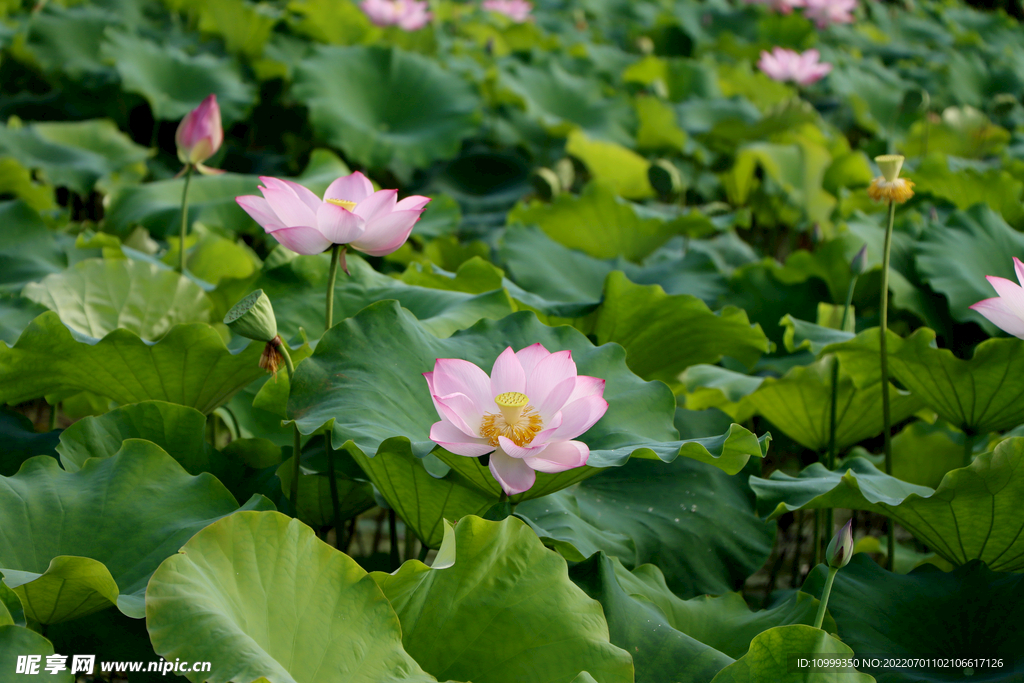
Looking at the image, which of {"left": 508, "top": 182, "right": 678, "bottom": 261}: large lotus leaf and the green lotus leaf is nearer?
the green lotus leaf

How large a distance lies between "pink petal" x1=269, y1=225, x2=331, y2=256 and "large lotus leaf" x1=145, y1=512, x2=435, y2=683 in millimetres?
303

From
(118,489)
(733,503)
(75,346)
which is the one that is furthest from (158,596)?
(733,503)

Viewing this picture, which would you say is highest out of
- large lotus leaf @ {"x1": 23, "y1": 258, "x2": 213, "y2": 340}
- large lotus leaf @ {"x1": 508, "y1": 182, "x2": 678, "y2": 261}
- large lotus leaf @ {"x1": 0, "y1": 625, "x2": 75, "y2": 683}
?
large lotus leaf @ {"x1": 0, "y1": 625, "x2": 75, "y2": 683}

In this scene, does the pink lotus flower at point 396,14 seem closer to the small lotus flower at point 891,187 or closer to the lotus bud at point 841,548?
the small lotus flower at point 891,187

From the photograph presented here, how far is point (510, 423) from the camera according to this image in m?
0.77

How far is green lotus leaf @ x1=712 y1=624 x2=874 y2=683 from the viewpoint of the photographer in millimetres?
700

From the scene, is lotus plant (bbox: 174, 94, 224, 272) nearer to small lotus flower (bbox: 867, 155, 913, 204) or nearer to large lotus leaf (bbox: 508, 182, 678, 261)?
large lotus leaf (bbox: 508, 182, 678, 261)

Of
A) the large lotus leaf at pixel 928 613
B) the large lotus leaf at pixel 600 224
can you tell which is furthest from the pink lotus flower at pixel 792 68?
the large lotus leaf at pixel 928 613

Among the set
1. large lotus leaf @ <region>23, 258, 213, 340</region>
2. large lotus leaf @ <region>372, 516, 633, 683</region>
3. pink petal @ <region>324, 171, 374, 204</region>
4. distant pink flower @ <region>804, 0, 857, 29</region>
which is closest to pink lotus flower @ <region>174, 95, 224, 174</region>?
large lotus leaf @ <region>23, 258, 213, 340</region>

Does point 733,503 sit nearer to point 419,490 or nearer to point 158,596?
point 419,490

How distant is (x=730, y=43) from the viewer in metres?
3.91

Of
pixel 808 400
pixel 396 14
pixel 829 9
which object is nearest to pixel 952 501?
pixel 808 400

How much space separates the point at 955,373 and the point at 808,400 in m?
0.21

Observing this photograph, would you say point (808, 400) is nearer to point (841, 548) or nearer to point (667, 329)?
point (667, 329)
